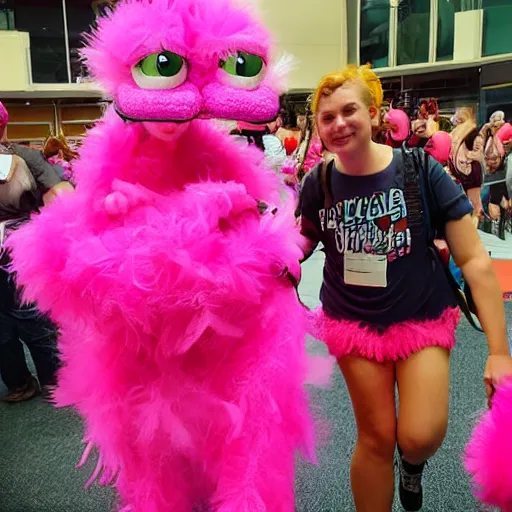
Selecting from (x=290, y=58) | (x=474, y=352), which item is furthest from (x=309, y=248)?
(x=474, y=352)

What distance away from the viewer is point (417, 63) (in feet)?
32.5

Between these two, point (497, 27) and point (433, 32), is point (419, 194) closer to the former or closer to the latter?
point (497, 27)

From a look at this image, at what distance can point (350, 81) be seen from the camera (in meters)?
1.56

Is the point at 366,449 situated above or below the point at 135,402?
below

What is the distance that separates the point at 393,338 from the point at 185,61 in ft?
2.85

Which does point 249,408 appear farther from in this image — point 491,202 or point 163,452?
point 491,202

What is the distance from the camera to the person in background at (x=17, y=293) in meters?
2.49

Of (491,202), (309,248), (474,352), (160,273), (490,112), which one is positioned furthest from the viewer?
(490,112)

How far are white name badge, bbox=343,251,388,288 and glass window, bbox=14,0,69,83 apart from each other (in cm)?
1104

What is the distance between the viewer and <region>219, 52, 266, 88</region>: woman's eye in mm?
1236

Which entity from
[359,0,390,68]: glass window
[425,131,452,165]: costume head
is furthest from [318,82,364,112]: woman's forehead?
[359,0,390,68]: glass window

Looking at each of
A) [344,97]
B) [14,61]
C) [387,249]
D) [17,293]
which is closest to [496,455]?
[387,249]

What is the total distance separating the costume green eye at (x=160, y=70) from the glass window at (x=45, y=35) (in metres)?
11.1

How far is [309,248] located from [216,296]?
568 millimetres
